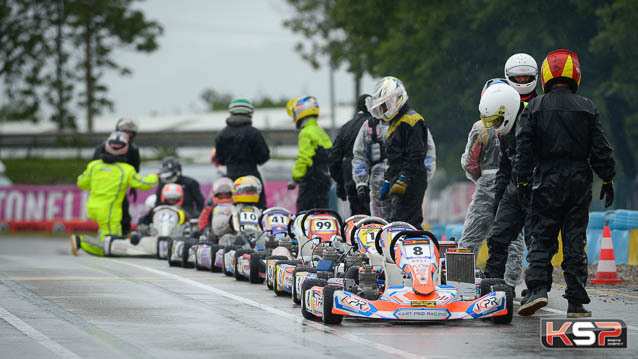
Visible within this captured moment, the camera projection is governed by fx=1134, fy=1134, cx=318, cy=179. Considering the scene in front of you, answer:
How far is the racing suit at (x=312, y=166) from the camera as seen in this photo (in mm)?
15422

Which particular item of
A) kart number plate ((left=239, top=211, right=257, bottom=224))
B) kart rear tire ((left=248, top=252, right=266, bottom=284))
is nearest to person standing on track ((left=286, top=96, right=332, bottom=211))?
kart number plate ((left=239, top=211, right=257, bottom=224))

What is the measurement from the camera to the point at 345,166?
14469 millimetres

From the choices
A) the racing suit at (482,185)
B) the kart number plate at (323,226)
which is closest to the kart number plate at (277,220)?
the kart number plate at (323,226)

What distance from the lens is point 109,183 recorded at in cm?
1744

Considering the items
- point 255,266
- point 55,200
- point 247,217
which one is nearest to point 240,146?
point 247,217

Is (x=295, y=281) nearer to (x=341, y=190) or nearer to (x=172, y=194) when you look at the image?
(x=341, y=190)

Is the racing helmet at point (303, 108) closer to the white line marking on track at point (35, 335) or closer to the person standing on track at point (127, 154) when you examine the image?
the person standing on track at point (127, 154)

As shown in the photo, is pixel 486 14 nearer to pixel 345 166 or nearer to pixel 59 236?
pixel 59 236

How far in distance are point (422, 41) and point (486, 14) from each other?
2.62 metres

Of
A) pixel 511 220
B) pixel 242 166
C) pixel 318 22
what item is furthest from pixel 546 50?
pixel 511 220

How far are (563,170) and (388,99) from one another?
9.15ft

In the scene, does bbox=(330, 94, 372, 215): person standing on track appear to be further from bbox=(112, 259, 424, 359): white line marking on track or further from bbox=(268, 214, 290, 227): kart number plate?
bbox=(112, 259, 424, 359): white line marking on track

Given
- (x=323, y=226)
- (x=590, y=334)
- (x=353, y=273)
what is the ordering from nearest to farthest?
(x=590, y=334)
(x=353, y=273)
(x=323, y=226)

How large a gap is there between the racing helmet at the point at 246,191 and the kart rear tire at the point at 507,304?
6480mm
